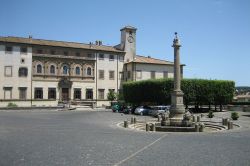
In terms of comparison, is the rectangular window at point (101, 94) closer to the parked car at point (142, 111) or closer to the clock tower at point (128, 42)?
the clock tower at point (128, 42)

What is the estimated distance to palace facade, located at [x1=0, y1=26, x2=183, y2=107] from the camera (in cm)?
5609

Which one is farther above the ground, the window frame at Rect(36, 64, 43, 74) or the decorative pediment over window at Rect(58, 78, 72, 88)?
the window frame at Rect(36, 64, 43, 74)

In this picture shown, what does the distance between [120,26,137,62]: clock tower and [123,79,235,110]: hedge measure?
55.5 ft

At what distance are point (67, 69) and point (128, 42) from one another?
14.3m

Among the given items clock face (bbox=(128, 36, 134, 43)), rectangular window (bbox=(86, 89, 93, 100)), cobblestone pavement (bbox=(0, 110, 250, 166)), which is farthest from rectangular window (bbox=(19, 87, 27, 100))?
cobblestone pavement (bbox=(0, 110, 250, 166))

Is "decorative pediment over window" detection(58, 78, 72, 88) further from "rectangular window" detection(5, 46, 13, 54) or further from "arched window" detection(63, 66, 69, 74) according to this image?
"rectangular window" detection(5, 46, 13, 54)

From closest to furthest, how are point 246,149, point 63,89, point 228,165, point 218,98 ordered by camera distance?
point 228,165
point 246,149
point 218,98
point 63,89

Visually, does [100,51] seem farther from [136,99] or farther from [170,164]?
[170,164]

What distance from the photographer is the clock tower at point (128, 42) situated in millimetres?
67750

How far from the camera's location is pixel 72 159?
11.6m

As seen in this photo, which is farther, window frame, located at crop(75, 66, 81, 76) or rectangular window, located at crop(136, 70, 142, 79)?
rectangular window, located at crop(136, 70, 142, 79)

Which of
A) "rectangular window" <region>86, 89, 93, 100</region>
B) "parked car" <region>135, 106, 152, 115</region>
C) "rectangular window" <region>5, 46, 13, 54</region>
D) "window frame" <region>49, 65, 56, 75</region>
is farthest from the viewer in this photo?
"rectangular window" <region>86, 89, 93, 100</region>

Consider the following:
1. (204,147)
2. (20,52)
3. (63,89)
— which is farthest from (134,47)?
(204,147)

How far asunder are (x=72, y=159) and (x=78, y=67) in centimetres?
5151
